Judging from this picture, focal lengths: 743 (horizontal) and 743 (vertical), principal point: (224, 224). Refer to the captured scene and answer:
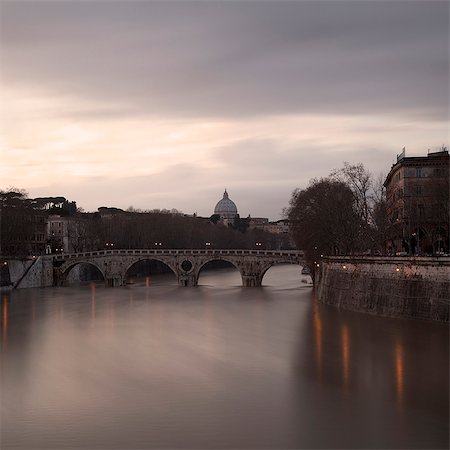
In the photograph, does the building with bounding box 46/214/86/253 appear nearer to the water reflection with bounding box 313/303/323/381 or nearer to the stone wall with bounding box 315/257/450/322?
the stone wall with bounding box 315/257/450/322

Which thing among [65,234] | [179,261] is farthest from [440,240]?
[65,234]

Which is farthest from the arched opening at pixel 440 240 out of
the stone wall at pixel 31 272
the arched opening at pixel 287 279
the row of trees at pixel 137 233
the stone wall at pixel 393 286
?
the row of trees at pixel 137 233

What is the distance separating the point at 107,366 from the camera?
27781 mm

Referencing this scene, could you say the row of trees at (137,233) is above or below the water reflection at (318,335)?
above

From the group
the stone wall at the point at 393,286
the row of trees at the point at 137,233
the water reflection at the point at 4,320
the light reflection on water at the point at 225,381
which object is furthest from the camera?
the row of trees at the point at 137,233

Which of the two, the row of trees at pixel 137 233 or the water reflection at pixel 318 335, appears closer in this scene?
the water reflection at pixel 318 335

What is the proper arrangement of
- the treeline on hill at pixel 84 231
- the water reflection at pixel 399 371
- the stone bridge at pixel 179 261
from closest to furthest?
the water reflection at pixel 399 371
the stone bridge at pixel 179 261
the treeline on hill at pixel 84 231

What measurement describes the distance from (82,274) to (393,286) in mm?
54360

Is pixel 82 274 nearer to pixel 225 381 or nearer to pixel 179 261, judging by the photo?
pixel 179 261

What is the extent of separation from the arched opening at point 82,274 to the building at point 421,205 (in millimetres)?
33816

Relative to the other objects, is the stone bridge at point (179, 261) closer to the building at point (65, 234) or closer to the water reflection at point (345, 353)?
the building at point (65, 234)

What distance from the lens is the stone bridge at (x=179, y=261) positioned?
230ft

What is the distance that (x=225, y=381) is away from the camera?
2483 centimetres

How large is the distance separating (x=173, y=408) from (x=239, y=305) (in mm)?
28653
